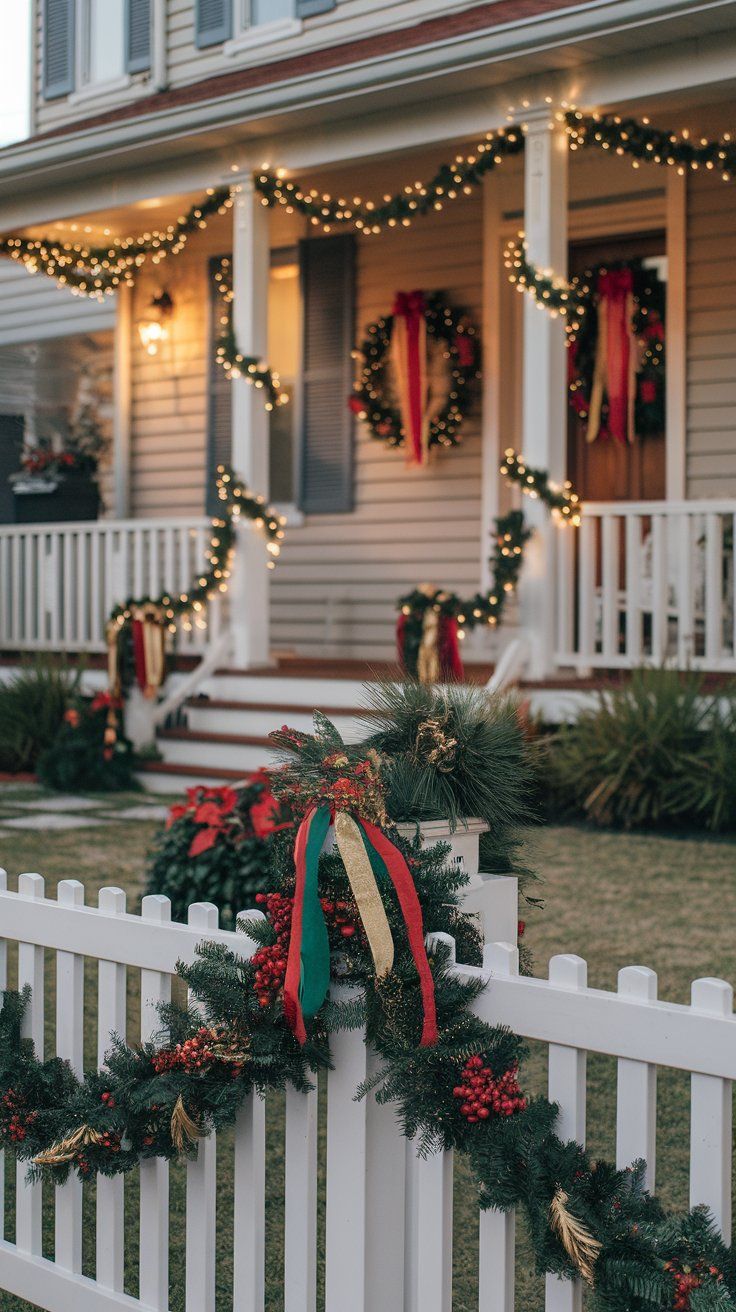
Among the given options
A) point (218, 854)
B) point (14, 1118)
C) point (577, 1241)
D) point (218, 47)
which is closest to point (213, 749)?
point (218, 854)

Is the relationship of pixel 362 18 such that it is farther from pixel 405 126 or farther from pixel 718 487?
pixel 718 487

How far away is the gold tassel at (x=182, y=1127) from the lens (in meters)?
2.16

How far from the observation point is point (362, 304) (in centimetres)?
1059

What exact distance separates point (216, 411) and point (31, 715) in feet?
10.3

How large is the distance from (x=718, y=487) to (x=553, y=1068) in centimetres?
742

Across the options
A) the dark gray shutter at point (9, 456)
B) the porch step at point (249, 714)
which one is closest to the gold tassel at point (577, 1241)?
the porch step at point (249, 714)

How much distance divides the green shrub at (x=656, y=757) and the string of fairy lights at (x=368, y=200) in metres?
2.95

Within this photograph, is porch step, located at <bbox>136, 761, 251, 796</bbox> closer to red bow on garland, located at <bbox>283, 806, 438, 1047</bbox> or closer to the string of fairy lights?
the string of fairy lights

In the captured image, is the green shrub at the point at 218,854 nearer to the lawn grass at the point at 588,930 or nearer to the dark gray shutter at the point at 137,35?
the lawn grass at the point at 588,930

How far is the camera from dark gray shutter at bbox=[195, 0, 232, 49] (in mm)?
11008

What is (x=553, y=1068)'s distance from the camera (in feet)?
6.30

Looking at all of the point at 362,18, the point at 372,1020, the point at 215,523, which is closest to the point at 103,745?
the point at 215,523

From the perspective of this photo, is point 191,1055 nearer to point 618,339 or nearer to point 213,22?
point 618,339

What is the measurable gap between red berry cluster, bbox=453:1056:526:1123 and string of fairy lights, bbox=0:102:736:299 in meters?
6.81
